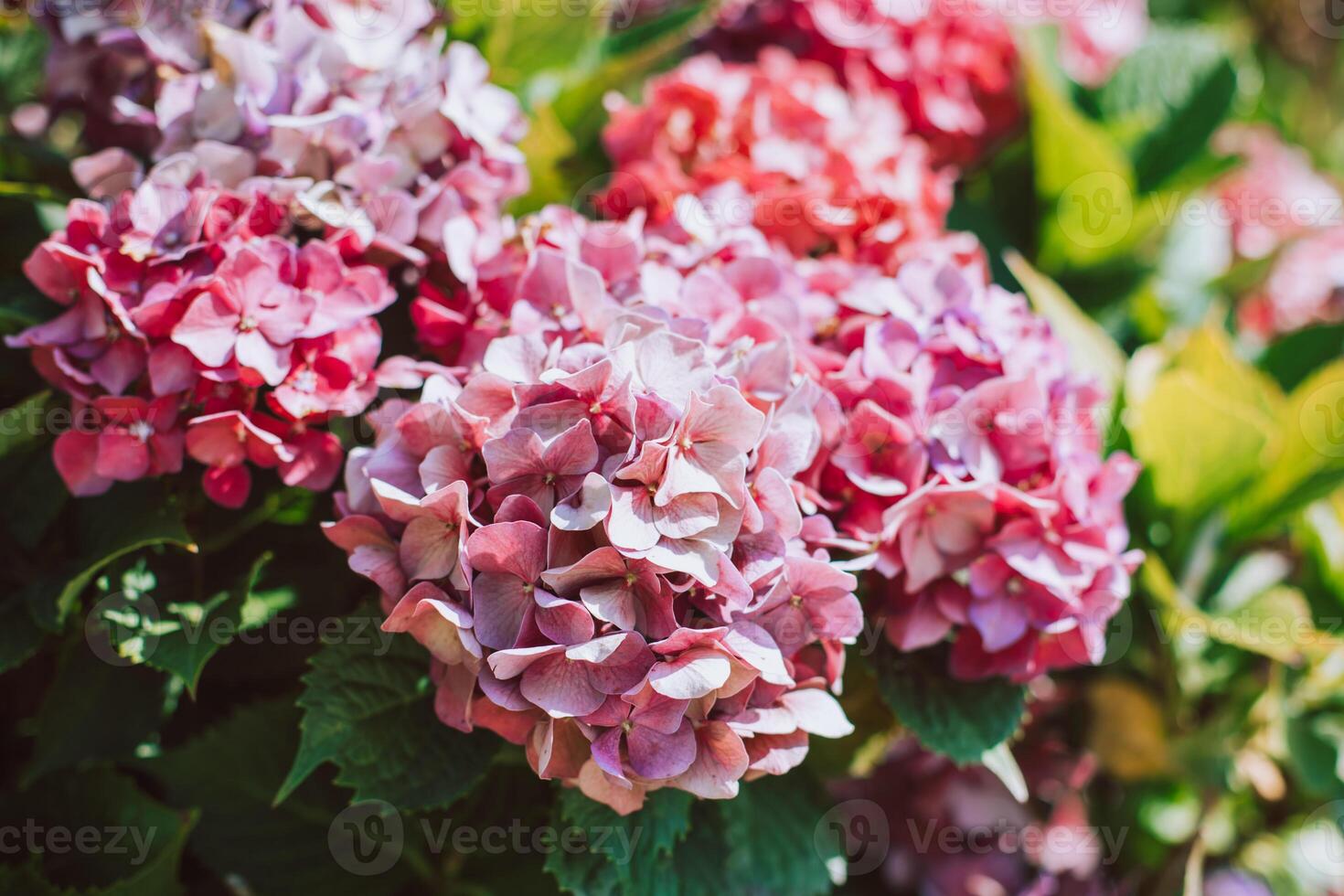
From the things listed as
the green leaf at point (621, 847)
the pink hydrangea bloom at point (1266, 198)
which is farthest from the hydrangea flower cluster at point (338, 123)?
the pink hydrangea bloom at point (1266, 198)

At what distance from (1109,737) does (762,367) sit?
23.9 inches

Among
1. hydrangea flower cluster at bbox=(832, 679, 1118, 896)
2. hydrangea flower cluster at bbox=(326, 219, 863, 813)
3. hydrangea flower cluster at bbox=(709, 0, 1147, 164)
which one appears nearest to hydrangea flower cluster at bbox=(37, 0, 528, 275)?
hydrangea flower cluster at bbox=(326, 219, 863, 813)

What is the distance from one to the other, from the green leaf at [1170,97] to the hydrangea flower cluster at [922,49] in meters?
0.15

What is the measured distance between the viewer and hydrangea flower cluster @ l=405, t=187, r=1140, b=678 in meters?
0.68

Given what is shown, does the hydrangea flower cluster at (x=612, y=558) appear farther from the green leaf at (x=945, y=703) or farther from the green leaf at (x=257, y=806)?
the green leaf at (x=257, y=806)

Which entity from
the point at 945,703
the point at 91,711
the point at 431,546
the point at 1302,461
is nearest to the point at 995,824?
the point at 945,703

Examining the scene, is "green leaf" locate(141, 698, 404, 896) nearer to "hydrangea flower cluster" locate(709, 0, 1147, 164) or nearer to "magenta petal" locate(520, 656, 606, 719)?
"magenta petal" locate(520, 656, 606, 719)

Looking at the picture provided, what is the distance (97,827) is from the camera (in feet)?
2.60

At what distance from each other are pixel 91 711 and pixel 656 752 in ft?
1.43

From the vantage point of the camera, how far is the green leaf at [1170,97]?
3.87 feet

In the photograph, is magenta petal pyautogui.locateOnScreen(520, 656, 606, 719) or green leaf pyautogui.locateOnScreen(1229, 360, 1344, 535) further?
green leaf pyautogui.locateOnScreen(1229, 360, 1344, 535)

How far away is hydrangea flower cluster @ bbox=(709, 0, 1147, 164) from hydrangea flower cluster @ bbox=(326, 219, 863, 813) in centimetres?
62

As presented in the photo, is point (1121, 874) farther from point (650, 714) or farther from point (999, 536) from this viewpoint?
point (650, 714)

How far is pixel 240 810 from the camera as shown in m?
0.83
